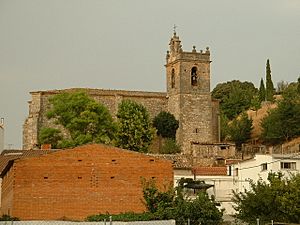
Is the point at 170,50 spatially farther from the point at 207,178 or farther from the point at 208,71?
the point at 207,178

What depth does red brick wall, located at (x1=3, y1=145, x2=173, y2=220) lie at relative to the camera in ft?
136

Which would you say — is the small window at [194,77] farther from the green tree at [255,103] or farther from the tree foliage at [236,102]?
the tree foliage at [236,102]

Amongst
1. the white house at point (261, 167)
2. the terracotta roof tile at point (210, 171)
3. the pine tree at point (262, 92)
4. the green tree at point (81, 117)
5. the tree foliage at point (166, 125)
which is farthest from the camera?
the pine tree at point (262, 92)

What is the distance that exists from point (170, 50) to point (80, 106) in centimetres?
1964

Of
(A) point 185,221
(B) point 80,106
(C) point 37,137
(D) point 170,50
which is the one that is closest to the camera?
(A) point 185,221

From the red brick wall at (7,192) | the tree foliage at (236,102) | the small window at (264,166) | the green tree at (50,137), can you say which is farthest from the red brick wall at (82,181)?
the tree foliage at (236,102)

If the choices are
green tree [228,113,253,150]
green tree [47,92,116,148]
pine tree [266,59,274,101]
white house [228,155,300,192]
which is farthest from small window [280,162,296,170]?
pine tree [266,59,274,101]

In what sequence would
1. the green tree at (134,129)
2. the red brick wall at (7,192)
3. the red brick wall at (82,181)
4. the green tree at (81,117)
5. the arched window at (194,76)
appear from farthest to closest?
the arched window at (194,76)
the green tree at (134,129)
the green tree at (81,117)
the red brick wall at (7,192)
the red brick wall at (82,181)

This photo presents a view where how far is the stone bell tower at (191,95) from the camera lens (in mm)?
73562

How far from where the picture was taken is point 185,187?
46469 millimetres

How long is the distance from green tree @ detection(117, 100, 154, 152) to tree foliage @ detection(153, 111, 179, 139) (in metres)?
3.84

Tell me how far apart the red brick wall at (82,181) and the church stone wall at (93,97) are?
89.9 ft

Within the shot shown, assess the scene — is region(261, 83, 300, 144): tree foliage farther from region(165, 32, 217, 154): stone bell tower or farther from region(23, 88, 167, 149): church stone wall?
region(23, 88, 167, 149): church stone wall

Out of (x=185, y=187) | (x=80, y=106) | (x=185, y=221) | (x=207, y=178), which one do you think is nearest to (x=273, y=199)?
(x=185, y=221)
